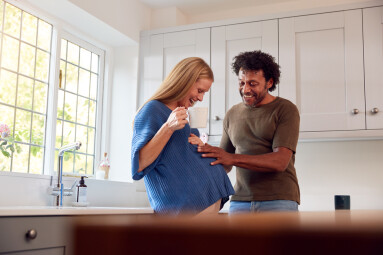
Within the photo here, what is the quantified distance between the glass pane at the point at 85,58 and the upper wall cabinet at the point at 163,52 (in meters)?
0.43

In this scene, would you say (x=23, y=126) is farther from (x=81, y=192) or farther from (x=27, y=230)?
(x=27, y=230)

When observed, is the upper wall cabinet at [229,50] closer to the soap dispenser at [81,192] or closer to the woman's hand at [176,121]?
the soap dispenser at [81,192]

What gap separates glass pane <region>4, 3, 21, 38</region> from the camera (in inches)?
114

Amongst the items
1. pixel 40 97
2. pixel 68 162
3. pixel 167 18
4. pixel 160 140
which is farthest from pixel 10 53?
pixel 160 140

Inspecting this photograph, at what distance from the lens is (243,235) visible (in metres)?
0.14

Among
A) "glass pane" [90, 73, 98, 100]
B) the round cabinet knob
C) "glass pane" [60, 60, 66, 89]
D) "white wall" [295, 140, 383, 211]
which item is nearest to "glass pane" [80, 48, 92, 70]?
"glass pane" [90, 73, 98, 100]

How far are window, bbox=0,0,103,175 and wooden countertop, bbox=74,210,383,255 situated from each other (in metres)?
2.78

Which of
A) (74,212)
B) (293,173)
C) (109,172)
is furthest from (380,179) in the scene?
(74,212)

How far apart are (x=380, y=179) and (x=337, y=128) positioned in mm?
564

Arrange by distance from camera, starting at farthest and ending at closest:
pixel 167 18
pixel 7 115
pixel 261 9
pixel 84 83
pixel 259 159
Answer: pixel 167 18
pixel 261 9
pixel 84 83
pixel 7 115
pixel 259 159

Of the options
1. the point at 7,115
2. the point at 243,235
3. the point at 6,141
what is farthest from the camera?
the point at 7,115

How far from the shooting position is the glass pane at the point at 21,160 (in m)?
2.86

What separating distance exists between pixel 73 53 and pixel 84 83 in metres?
0.25

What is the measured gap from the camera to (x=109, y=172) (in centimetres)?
376
